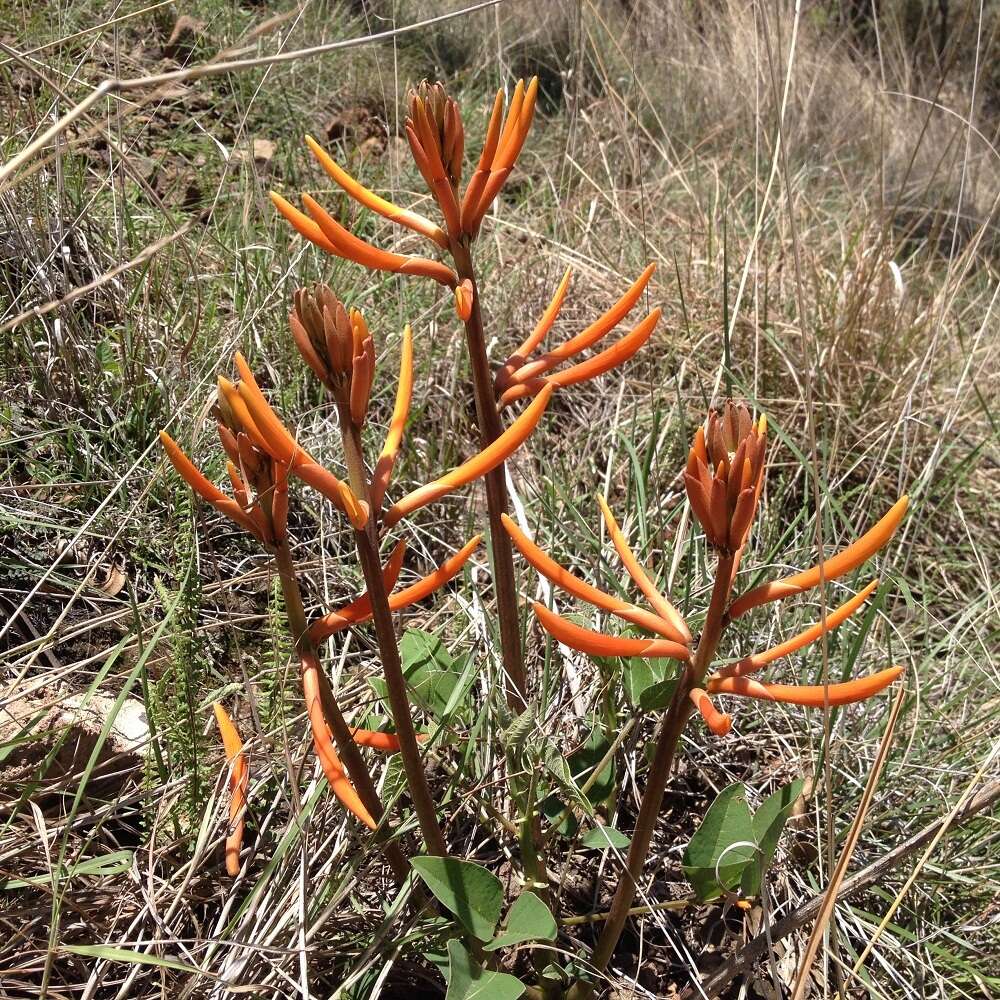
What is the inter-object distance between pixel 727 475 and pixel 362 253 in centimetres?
49

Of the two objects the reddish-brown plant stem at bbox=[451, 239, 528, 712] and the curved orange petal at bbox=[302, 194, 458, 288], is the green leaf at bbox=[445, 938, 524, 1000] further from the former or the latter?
the curved orange petal at bbox=[302, 194, 458, 288]

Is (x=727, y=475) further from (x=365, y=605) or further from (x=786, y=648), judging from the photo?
(x=365, y=605)

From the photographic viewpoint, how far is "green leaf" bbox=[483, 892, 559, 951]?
1.13 metres

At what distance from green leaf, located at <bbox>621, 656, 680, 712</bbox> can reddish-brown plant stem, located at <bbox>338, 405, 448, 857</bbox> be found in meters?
0.36

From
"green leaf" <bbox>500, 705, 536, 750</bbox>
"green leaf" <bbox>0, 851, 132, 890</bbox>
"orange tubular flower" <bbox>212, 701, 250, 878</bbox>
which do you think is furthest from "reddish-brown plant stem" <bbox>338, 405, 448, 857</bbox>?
"green leaf" <bbox>0, 851, 132, 890</bbox>

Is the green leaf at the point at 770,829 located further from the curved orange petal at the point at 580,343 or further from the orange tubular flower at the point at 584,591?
the curved orange petal at the point at 580,343

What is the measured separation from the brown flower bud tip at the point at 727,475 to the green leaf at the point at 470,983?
0.58 metres

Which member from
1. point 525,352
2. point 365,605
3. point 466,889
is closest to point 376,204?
point 525,352

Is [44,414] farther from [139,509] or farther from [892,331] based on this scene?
[892,331]

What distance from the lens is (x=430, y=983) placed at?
4.77 ft

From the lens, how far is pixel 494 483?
1221 millimetres

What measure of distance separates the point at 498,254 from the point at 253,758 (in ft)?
6.53

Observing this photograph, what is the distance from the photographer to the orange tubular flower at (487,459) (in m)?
0.97

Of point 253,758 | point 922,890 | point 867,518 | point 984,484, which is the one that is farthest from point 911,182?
point 253,758
